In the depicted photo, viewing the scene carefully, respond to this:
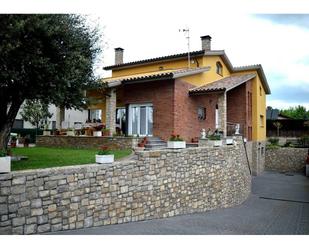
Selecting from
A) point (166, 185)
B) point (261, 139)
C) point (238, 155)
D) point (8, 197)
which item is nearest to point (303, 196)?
point (238, 155)

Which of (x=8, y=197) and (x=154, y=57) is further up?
(x=154, y=57)

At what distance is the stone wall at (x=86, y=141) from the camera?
43.8ft

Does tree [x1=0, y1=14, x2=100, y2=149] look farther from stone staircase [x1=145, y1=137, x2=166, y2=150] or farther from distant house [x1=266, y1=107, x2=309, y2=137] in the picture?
distant house [x1=266, y1=107, x2=309, y2=137]

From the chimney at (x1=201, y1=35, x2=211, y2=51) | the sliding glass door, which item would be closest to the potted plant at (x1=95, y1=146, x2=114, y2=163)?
the sliding glass door

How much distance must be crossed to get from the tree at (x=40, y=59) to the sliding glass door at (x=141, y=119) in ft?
22.3

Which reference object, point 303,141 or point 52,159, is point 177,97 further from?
point 303,141

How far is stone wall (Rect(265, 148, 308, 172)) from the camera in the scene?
2638 cm

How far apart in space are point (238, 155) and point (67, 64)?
10585 mm

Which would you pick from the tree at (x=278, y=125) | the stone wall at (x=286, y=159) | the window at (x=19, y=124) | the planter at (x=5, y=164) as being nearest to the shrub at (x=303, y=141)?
the stone wall at (x=286, y=159)

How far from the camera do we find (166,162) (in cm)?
988

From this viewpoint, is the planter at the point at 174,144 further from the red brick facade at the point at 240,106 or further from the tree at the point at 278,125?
the tree at the point at 278,125

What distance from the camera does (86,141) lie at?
14.9 meters

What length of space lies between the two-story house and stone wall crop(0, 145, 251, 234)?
3523 mm
